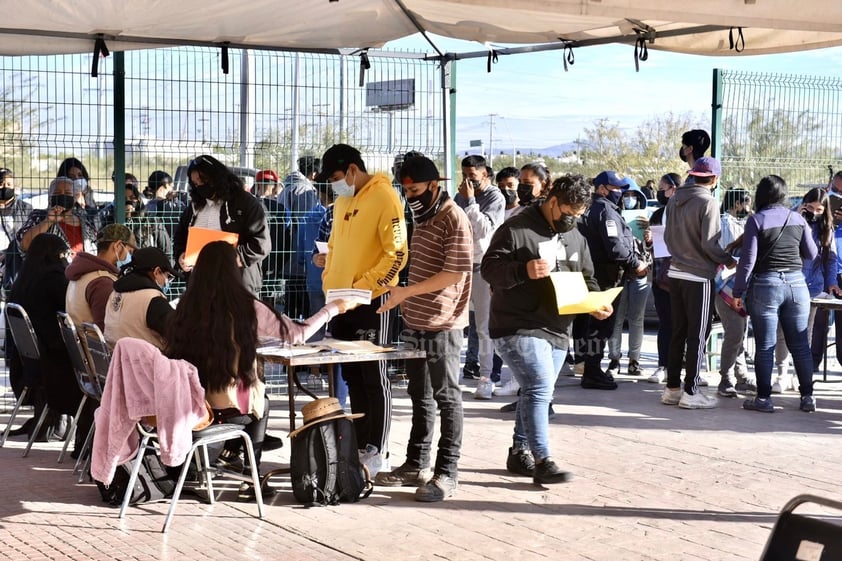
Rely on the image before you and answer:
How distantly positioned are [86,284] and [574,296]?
331 cm

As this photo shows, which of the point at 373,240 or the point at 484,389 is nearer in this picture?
the point at 373,240

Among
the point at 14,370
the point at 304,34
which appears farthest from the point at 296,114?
the point at 14,370

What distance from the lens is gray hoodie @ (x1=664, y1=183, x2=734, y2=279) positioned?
9.70m

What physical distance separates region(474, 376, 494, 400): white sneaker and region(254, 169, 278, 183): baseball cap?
2771 millimetres

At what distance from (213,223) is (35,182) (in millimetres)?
2248

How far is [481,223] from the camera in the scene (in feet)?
33.5

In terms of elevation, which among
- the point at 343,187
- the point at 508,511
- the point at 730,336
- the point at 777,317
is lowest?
the point at 508,511

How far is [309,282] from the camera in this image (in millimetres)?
10812

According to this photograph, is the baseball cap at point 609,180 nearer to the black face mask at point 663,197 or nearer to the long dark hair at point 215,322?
the black face mask at point 663,197

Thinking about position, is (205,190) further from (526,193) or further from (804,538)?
(804,538)

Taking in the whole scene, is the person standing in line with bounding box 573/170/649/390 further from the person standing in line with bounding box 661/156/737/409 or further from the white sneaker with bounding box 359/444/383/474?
the white sneaker with bounding box 359/444/383/474

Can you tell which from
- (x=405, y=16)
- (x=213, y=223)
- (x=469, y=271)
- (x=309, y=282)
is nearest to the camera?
(x=469, y=271)

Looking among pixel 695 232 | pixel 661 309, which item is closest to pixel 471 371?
pixel 661 309

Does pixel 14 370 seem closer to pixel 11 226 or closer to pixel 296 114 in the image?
pixel 11 226
